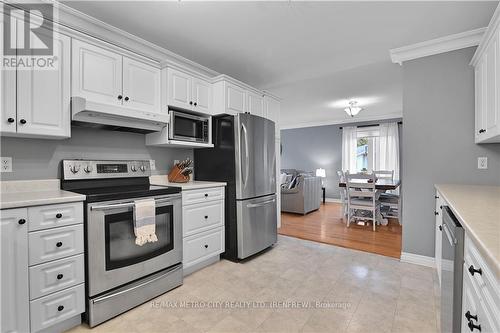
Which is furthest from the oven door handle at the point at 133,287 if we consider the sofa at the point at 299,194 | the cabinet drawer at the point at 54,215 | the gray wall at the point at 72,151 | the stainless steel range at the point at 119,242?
the sofa at the point at 299,194

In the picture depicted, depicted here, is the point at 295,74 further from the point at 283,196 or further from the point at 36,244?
the point at 36,244

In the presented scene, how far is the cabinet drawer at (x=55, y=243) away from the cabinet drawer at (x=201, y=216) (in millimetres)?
929

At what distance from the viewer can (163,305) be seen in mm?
2039

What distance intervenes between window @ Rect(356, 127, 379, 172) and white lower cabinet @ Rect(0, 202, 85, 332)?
6.92 meters

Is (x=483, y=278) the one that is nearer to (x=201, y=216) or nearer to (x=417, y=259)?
(x=201, y=216)

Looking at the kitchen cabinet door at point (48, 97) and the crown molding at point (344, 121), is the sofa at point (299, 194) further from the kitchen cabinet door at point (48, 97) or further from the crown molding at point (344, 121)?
the kitchen cabinet door at point (48, 97)

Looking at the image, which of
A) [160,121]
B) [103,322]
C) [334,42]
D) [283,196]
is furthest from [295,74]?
[103,322]

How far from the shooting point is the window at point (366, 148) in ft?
23.2

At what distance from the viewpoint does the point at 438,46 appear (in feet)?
8.79

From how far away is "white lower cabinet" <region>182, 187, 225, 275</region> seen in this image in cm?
251

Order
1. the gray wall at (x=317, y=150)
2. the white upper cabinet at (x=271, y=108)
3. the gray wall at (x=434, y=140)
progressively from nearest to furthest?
the gray wall at (x=434, y=140), the white upper cabinet at (x=271, y=108), the gray wall at (x=317, y=150)

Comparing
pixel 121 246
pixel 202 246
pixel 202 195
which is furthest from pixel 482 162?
pixel 121 246

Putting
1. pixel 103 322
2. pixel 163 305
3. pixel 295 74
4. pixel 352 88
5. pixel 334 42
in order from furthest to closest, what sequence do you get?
pixel 352 88 → pixel 295 74 → pixel 334 42 → pixel 163 305 → pixel 103 322

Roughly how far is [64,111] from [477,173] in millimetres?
3868
